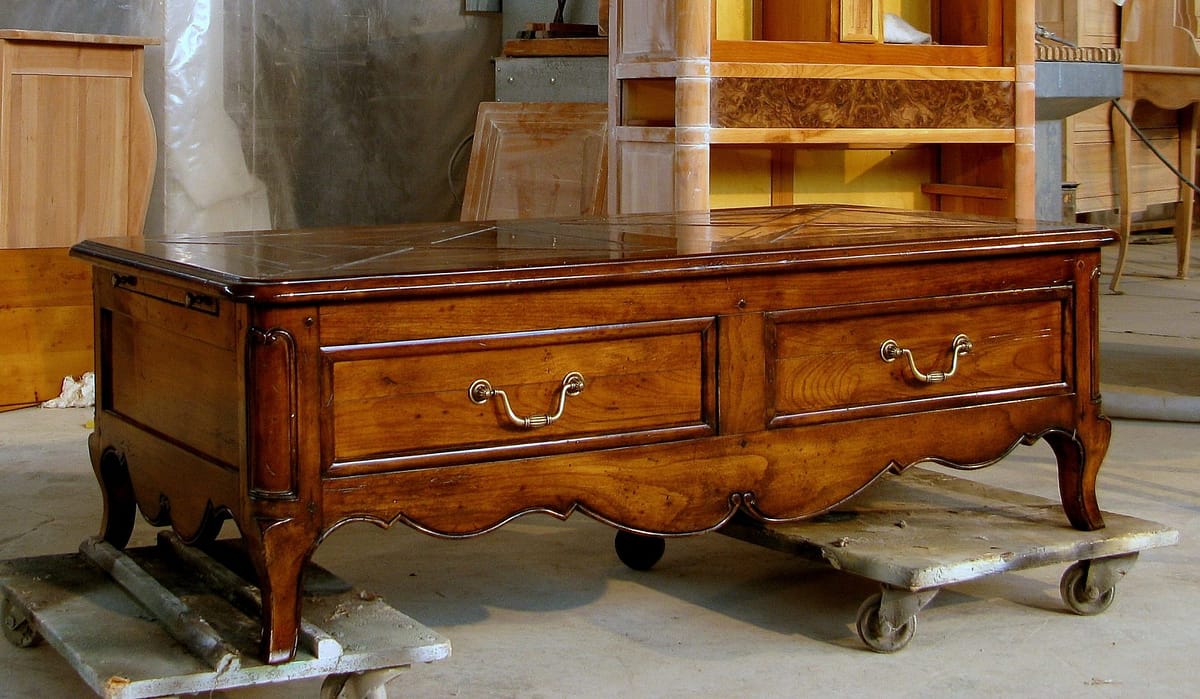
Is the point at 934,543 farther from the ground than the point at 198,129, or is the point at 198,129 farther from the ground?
the point at 198,129

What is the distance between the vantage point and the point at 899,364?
91.0 inches

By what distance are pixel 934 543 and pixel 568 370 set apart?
74 cm

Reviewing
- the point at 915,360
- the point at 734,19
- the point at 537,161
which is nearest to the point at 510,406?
the point at 915,360

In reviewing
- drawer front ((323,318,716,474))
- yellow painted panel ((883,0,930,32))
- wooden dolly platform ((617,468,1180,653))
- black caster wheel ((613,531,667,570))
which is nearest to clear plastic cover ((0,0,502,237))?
yellow painted panel ((883,0,930,32))

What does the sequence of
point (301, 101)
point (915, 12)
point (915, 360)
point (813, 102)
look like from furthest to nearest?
point (301, 101), point (915, 12), point (813, 102), point (915, 360)

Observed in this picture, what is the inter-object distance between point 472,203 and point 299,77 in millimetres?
794

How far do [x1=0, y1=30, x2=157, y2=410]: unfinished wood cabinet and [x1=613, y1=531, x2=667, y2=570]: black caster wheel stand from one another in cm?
219

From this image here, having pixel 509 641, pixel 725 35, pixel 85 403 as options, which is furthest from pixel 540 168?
pixel 509 641

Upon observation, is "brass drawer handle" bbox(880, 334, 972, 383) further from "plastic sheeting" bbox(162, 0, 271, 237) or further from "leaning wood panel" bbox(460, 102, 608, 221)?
"plastic sheeting" bbox(162, 0, 271, 237)

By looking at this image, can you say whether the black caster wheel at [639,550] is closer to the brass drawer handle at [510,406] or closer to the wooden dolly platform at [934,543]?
the wooden dolly platform at [934,543]

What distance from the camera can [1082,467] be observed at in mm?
2492

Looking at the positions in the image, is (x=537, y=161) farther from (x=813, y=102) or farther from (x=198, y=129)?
(x=813, y=102)

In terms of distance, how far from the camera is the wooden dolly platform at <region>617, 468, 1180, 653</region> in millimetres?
2287

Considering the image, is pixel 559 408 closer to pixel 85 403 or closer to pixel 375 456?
pixel 375 456
